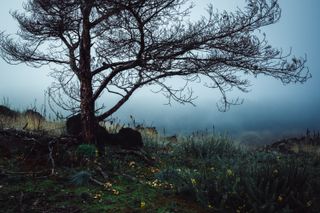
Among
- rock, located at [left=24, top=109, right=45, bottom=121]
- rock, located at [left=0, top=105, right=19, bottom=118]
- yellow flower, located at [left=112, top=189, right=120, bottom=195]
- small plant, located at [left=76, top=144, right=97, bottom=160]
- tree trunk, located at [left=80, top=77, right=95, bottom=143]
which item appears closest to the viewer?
yellow flower, located at [left=112, top=189, right=120, bottom=195]

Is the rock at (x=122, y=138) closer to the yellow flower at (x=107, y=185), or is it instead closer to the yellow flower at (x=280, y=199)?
the yellow flower at (x=107, y=185)

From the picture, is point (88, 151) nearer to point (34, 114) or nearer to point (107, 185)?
point (107, 185)

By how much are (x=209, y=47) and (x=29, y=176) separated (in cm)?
470

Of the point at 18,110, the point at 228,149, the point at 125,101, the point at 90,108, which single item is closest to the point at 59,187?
the point at 90,108

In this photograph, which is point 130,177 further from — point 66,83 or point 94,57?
point 66,83

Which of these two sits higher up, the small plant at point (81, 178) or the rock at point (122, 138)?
the rock at point (122, 138)

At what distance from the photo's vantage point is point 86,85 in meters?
9.92

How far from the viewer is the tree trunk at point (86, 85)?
9609 mm

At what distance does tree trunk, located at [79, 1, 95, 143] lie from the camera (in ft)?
31.5

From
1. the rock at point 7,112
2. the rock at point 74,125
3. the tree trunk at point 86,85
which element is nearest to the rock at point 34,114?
the rock at point 7,112

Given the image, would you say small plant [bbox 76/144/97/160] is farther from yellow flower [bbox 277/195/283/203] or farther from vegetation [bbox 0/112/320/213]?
yellow flower [bbox 277/195/283/203]

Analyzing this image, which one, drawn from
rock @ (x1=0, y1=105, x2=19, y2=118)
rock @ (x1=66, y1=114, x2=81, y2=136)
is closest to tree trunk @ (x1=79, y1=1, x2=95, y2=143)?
rock @ (x1=66, y1=114, x2=81, y2=136)

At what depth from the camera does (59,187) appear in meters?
6.31

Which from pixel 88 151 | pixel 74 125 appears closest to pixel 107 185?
pixel 88 151
